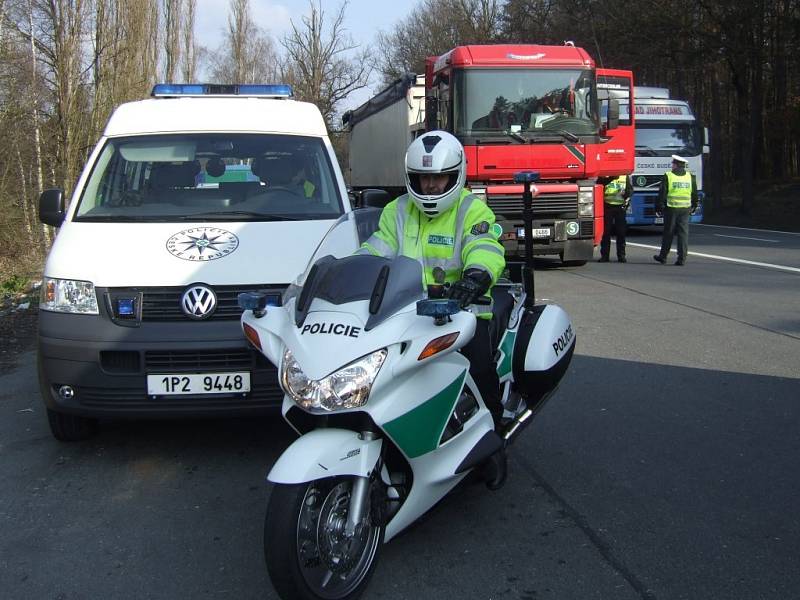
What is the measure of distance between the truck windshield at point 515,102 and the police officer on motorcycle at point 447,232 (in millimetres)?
9704

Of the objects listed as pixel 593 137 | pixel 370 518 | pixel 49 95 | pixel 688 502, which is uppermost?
pixel 49 95

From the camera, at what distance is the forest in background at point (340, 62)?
15664 millimetres

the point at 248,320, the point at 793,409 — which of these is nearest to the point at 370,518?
the point at 248,320

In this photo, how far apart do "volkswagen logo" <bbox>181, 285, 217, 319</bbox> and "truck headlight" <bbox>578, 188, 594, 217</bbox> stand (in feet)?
33.3

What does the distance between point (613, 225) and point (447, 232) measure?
1286cm

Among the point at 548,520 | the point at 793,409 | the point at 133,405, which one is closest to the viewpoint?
the point at 548,520

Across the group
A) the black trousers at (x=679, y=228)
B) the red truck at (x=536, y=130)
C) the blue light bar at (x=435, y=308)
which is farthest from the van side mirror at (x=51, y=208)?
the black trousers at (x=679, y=228)

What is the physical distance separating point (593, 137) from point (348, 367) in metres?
11.7

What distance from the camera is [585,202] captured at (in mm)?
14336

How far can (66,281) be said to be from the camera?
513 centimetres

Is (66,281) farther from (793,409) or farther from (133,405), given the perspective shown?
(793,409)

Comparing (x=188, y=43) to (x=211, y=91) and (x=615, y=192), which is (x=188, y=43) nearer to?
(x=615, y=192)

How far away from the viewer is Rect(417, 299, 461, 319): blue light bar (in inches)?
131

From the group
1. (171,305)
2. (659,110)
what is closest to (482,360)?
(171,305)
